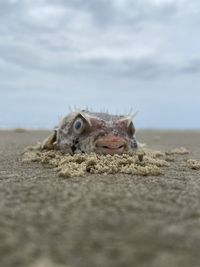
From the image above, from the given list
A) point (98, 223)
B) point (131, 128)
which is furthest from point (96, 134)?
point (98, 223)

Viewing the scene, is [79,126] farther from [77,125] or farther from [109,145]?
[109,145]

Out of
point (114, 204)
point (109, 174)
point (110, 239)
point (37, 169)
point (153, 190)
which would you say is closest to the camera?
point (110, 239)

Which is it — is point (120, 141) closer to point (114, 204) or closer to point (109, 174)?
point (109, 174)

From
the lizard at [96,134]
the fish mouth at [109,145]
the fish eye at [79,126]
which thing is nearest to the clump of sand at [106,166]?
the fish mouth at [109,145]

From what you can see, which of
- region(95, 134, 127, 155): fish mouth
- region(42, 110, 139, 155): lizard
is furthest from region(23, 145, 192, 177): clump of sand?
region(42, 110, 139, 155): lizard

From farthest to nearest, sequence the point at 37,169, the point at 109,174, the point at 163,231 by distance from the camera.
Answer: the point at 37,169 → the point at 109,174 → the point at 163,231

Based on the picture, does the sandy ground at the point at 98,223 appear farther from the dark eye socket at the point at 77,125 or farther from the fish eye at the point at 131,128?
the fish eye at the point at 131,128

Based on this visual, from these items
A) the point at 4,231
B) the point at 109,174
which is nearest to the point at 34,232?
the point at 4,231

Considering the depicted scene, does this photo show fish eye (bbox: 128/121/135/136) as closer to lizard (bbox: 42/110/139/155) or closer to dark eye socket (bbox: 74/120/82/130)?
lizard (bbox: 42/110/139/155)
